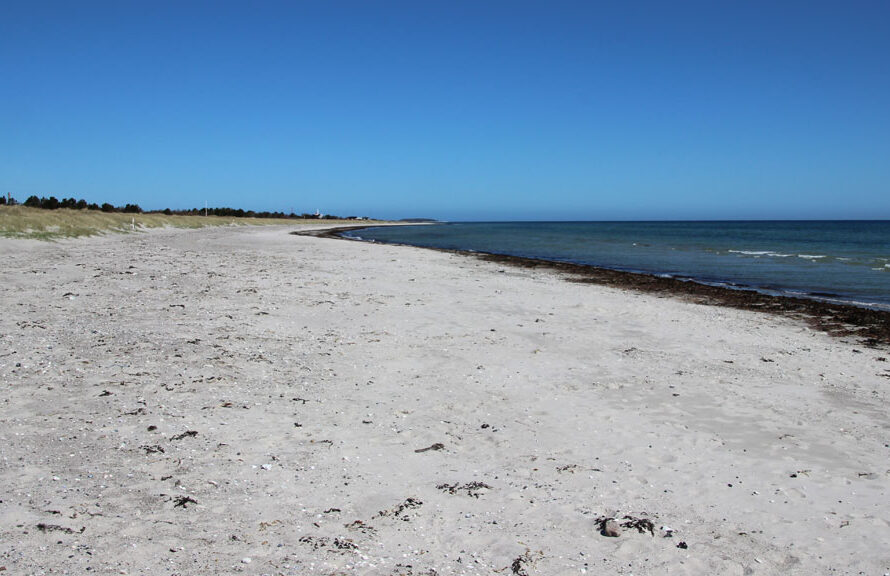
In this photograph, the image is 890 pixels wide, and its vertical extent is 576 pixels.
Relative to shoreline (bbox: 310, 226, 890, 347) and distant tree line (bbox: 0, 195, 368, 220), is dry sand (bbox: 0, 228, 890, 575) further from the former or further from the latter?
distant tree line (bbox: 0, 195, 368, 220)

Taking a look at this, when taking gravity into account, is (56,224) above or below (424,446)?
above

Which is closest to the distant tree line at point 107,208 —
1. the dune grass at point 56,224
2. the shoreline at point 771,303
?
the dune grass at point 56,224

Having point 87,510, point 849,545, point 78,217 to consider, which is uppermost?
point 78,217

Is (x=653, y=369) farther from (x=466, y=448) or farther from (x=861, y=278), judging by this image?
(x=861, y=278)

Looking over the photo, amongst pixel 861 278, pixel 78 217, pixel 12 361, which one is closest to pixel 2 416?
pixel 12 361

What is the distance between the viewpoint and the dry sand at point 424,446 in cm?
356

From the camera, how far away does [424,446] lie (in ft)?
16.9

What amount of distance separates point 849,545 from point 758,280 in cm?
1964

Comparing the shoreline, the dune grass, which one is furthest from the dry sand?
the dune grass

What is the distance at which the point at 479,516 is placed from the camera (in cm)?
397

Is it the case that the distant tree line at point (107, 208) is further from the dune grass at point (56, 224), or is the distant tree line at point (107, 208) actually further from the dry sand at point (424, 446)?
the dry sand at point (424, 446)

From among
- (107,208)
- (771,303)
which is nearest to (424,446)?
(771,303)

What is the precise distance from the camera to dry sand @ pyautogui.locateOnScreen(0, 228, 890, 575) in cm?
356

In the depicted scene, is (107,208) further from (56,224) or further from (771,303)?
(771,303)
